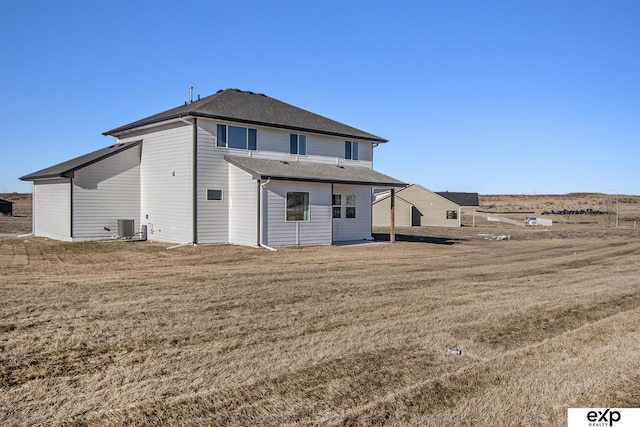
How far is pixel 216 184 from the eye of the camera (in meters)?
21.7

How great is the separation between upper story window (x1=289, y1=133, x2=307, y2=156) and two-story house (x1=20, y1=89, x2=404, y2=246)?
0.18 feet

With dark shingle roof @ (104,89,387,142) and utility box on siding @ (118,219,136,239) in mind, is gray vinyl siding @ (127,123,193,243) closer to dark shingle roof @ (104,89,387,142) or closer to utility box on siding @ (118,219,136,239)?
utility box on siding @ (118,219,136,239)

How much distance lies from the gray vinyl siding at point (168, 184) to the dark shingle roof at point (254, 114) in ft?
2.83

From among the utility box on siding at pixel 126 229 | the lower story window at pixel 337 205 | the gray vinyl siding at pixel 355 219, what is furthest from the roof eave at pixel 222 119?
the utility box on siding at pixel 126 229

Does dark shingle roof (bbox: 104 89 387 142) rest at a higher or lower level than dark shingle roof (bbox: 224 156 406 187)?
higher

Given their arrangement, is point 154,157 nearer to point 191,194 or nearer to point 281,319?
point 191,194

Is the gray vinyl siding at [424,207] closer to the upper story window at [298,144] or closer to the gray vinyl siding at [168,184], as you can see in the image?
the upper story window at [298,144]

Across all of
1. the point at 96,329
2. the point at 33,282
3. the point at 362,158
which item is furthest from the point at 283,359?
the point at 362,158

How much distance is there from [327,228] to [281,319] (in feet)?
48.7

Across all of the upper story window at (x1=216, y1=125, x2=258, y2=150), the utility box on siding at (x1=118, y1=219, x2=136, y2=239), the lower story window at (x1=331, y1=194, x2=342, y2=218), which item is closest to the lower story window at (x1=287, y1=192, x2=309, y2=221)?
the lower story window at (x1=331, y1=194, x2=342, y2=218)

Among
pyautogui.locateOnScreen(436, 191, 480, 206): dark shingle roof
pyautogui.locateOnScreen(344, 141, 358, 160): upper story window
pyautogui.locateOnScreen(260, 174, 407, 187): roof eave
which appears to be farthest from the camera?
pyautogui.locateOnScreen(436, 191, 480, 206): dark shingle roof

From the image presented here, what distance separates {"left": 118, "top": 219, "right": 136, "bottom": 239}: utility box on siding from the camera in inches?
917

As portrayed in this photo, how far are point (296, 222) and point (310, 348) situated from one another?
50.2 feet

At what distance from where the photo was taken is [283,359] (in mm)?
6172
